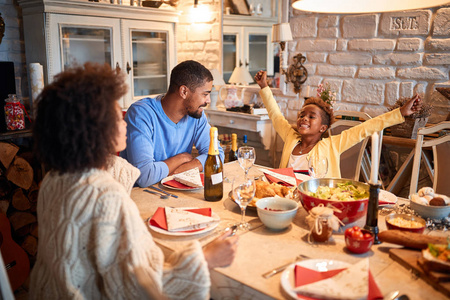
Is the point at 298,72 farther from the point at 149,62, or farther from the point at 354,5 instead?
the point at 354,5

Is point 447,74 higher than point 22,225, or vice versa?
point 447,74

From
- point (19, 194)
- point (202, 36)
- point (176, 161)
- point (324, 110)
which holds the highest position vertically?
point (202, 36)

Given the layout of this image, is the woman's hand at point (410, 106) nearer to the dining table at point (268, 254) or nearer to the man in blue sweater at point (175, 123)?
Result: the dining table at point (268, 254)

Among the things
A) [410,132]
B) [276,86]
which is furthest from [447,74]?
[276,86]

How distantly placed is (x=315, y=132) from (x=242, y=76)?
177cm

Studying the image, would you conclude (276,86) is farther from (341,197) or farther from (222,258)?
(222,258)

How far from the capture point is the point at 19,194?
2.67 metres

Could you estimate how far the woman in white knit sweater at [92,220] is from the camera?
0.99 metres

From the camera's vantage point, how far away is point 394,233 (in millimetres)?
1207

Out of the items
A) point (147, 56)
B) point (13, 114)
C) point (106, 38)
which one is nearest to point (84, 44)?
point (106, 38)

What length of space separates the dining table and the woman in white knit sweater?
9 cm

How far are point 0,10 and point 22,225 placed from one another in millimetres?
1652

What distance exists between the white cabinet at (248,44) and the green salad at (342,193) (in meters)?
2.33

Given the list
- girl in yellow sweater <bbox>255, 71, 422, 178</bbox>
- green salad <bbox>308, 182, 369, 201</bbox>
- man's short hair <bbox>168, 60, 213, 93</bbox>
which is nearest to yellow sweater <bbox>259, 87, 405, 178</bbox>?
girl in yellow sweater <bbox>255, 71, 422, 178</bbox>
